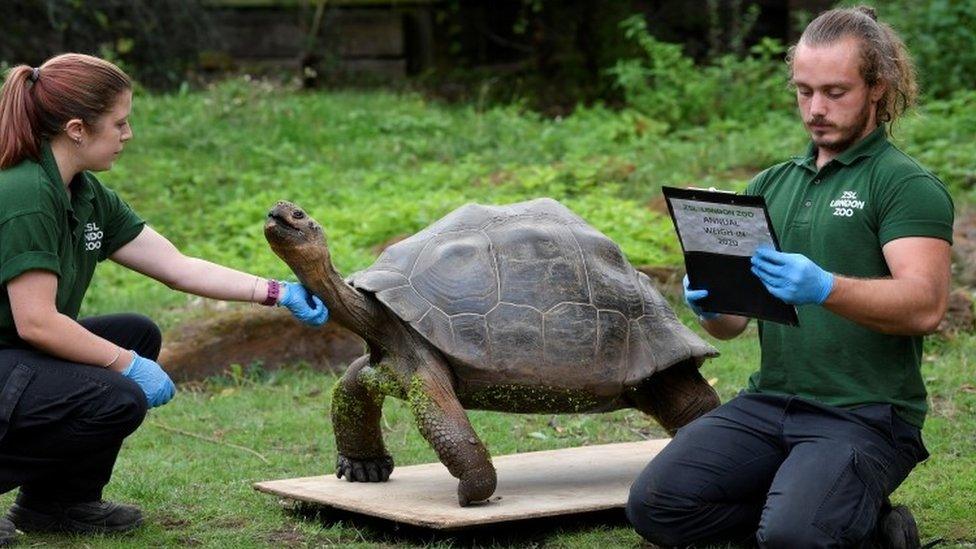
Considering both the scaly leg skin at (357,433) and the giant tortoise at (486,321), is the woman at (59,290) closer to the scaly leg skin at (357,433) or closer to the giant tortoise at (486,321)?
the giant tortoise at (486,321)

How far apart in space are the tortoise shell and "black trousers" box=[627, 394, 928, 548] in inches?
14.6

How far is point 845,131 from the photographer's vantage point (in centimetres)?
401

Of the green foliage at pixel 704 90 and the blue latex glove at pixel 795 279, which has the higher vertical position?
the green foliage at pixel 704 90

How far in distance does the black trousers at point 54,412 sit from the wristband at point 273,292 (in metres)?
0.51

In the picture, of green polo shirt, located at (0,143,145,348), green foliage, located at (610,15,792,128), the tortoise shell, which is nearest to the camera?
green polo shirt, located at (0,143,145,348)

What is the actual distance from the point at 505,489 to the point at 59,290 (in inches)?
59.8

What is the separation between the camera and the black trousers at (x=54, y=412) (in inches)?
161

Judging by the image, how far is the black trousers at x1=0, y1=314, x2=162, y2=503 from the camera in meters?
4.10

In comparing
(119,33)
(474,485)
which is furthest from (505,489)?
(119,33)

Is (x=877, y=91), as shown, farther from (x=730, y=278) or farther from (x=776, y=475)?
(x=776, y=475)

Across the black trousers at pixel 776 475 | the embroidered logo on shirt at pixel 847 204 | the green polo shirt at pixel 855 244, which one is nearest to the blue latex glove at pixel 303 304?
the black trousers at pixel 776 475

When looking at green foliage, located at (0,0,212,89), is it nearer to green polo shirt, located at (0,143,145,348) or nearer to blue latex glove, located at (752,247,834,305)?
green polo shirt, located at (0,143,145,348)

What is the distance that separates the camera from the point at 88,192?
4359 millimetres

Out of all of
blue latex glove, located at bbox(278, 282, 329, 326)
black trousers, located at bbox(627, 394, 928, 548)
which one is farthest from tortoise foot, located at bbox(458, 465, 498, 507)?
blue latex glove, located at bbox(278, 282, 329, 326)
